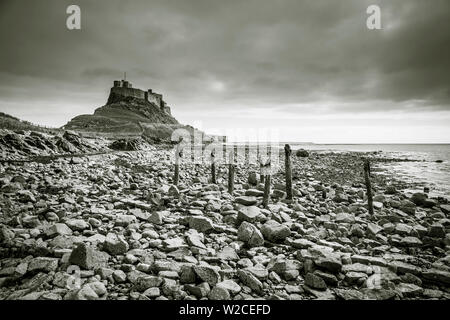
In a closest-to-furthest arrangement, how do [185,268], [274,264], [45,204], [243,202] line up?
[185,268]
[274,264]
[45,204]
[243,202]

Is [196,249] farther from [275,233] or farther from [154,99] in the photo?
[154,99]

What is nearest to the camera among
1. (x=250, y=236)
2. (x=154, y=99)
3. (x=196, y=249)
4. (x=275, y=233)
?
(x=196, y=249)

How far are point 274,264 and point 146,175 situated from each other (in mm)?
11480

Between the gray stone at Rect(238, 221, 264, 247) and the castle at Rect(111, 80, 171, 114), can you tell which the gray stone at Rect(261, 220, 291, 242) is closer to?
the gray stone at Rect(238, 221, 264, 247)

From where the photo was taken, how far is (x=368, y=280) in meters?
4.87

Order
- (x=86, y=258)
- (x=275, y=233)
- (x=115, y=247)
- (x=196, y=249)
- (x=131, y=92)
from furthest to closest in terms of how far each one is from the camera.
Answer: (x=131, y=92), (x=275, y=233), (x=196, y=249), (x=115, y=247), (x=86, y=258)

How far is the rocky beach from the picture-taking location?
433 centimetres

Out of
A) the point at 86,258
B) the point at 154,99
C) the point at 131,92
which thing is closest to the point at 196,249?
the point at 86,258

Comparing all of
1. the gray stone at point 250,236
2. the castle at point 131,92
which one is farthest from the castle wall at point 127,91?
the gray stone at point 250,236

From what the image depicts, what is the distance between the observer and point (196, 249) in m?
5.80

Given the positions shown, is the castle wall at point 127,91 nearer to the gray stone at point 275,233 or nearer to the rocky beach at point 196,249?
the rocky beach at point 196,249
